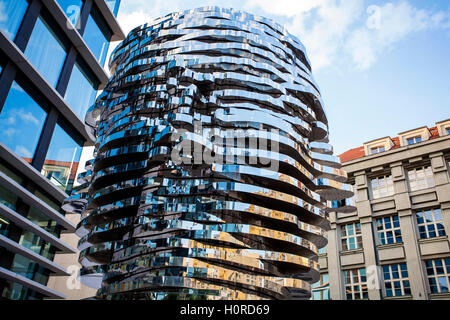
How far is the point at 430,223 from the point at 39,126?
21215 mm

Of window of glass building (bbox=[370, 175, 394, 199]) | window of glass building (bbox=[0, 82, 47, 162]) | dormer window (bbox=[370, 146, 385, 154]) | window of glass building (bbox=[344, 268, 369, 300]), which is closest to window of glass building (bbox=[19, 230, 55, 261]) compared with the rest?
window of glass building (bbox=[0, 82, 47, 162])

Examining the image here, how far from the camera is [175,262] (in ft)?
16.7

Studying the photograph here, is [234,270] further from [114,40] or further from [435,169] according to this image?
[435,169]

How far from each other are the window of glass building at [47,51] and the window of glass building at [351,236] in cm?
1936

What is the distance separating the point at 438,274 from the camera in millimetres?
21984

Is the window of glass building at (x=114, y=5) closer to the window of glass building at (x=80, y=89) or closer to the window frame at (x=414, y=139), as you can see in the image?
the window of glass building at (x=80, y=89)

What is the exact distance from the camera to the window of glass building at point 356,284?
24203 millimetres

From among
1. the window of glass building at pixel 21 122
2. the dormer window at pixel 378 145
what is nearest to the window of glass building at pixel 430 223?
the dormer window at pixel 378 145

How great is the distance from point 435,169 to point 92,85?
20113mm

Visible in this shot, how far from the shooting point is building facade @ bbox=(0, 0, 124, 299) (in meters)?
14.6

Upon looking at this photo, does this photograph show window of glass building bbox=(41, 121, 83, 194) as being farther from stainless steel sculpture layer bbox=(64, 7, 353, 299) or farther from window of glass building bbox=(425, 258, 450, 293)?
window of glass building bbox=(425, 258, 450, 293)

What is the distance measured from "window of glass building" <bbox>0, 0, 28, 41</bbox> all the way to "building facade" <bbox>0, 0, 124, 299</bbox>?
35mm
